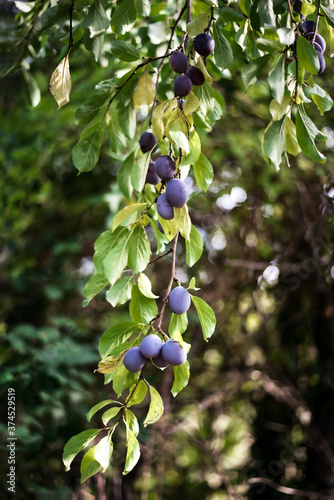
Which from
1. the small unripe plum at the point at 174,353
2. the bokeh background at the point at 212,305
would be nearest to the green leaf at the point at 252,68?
the small unripe plum at the point at 174,353

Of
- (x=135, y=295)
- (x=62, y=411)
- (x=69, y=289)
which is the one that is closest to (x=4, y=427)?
(x=62, y=411)

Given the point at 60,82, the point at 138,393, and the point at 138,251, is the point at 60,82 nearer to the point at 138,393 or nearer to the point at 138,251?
the point at 138,251

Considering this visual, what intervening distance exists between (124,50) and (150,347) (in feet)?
1.47

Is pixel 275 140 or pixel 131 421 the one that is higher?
pixel 275 140

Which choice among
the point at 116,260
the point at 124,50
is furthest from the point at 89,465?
the point at 124,50

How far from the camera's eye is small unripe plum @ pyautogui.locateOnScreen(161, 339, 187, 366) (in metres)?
0.52

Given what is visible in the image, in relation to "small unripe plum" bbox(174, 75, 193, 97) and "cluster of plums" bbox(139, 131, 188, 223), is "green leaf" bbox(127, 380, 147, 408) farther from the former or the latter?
"small unripe plum" bbox(174, 75, 193, 97)

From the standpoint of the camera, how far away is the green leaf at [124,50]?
2.12 ft

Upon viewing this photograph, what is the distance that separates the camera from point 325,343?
210 centimetres

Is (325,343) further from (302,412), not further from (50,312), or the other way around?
(50,312)

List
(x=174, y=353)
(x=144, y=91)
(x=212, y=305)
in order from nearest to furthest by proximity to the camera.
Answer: (x=174, y=353) < (x=144, y=91) < (x=212, y=305)

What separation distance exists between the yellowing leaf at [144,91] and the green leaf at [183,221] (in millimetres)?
184

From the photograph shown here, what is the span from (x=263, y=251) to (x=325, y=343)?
2.04 feet

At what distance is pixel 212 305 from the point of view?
2.44 m
